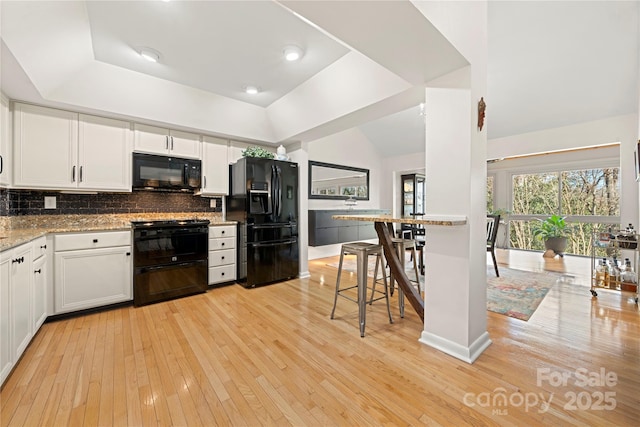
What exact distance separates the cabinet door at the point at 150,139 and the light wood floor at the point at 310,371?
1.88 meters

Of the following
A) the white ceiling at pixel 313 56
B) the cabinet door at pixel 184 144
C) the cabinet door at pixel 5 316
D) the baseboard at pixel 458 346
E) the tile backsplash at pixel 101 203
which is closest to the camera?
the cabinet door at pixel 5 316

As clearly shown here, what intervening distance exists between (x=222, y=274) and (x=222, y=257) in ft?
0.75

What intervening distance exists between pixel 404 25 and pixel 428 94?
73 centimetres

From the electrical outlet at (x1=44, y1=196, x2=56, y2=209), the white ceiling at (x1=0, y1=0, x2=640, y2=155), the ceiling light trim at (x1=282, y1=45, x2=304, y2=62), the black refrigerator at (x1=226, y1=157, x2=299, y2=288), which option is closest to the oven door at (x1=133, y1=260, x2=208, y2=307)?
the black refrigerator at (x1=226, y1=157, x2=299, y2=288)

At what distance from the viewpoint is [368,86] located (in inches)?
101

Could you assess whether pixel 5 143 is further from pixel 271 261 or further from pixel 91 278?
pixel 271 261

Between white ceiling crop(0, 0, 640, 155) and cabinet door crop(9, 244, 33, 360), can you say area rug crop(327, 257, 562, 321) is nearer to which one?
white ceiling crop(0, 0, 640, 155)

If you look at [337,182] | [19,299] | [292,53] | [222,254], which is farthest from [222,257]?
[337,182]

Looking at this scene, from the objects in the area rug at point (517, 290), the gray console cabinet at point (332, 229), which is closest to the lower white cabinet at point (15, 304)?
the area rug at point (517, 290)

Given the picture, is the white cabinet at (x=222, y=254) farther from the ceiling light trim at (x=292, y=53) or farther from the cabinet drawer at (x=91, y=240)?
the ceiling light trim at (x=292, y=53)

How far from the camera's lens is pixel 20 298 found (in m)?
1.79

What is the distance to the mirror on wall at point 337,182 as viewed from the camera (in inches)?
209

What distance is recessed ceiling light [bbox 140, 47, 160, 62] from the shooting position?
8.01 feet

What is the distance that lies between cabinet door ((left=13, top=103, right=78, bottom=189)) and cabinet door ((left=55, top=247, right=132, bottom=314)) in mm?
785
